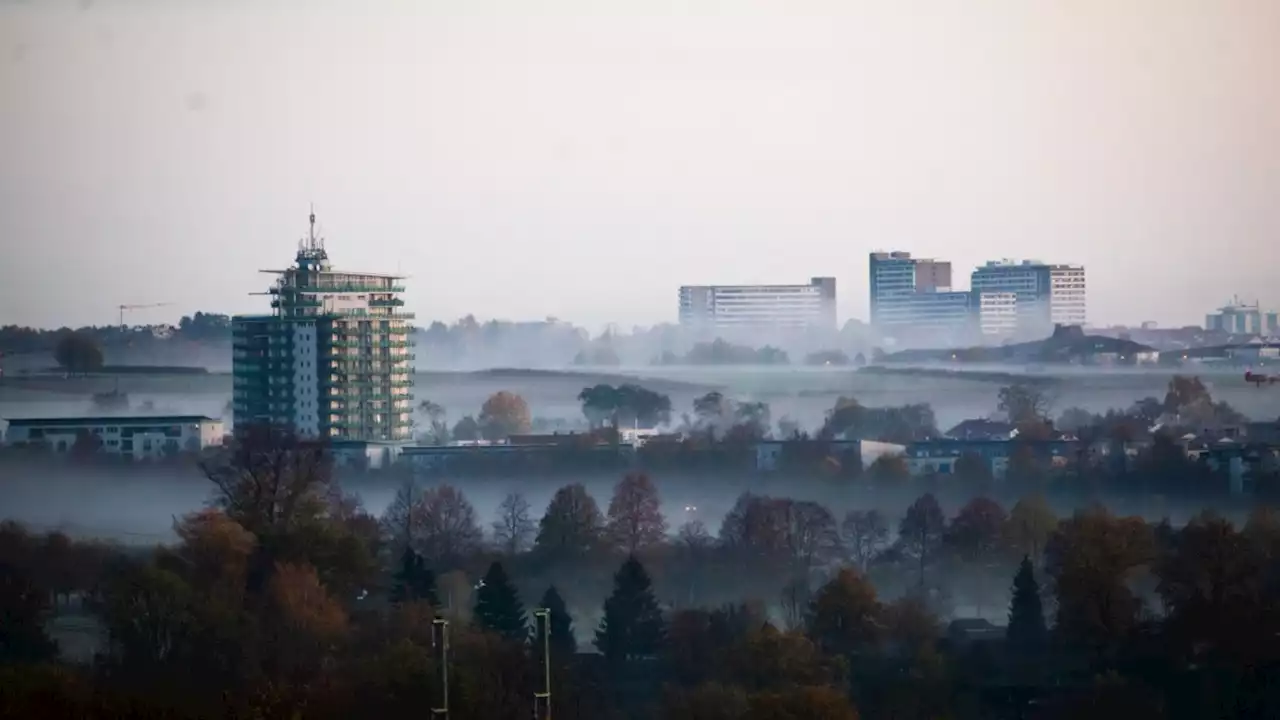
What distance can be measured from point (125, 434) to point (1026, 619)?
632 inches

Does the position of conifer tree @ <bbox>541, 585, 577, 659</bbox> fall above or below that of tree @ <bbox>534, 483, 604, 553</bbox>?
below

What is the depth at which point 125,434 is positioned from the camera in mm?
29438

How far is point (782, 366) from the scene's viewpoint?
39.9 meters

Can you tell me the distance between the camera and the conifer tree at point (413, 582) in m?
16.3

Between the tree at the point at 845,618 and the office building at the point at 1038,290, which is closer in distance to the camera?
the tree at the point at 845,618

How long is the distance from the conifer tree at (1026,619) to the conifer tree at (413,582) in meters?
3.62

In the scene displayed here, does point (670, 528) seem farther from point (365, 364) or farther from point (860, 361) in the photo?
point (860, 361)

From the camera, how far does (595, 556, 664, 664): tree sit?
1519cm

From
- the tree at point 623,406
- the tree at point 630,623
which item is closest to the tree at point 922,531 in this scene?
the tree at point 630,623

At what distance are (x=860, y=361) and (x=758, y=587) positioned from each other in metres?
21.8

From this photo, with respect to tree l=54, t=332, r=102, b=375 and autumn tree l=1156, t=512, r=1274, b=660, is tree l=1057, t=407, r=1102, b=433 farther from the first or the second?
tree l=54, t=332, r=102, b=375

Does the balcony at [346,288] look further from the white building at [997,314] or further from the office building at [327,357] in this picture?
the white building at [997,314]

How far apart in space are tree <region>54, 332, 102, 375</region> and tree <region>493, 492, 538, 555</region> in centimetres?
1165

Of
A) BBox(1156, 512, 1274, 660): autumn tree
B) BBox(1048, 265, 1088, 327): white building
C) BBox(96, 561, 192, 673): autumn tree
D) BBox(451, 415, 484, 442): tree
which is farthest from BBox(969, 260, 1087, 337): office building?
BBox(96, 561, 192, 673): autumn tree
